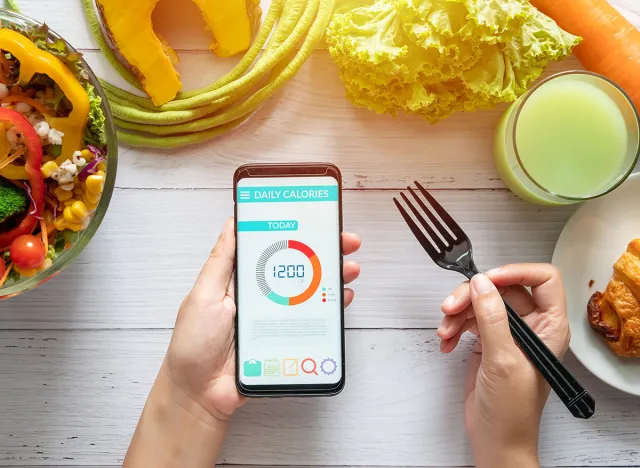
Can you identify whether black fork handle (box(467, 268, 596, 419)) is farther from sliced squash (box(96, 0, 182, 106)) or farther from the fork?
sliced squash (box(96, 0, 182, 106))

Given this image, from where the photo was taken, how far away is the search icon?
73 centimetres

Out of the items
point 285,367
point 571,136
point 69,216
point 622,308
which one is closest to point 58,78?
point 69,216

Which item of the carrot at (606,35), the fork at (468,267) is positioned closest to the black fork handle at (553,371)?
→ the fork at (468,267)

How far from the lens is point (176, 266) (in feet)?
2.79

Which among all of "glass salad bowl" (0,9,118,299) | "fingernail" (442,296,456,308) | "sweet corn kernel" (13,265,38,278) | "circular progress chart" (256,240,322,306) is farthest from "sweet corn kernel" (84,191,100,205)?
"fingernail" (442,296,456,308)

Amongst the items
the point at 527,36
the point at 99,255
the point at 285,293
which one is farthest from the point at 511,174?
the point at 99,255

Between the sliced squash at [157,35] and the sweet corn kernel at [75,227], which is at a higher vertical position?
the sliced squash at [157,35]

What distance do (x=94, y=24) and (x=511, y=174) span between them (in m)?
0.63

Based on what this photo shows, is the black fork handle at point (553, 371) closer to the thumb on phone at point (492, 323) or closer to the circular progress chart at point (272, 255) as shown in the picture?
the thumb on phone at point (492, 323)

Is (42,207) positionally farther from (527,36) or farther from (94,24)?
(527,36)

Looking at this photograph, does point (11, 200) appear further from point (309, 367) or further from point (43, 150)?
point (309, 367)

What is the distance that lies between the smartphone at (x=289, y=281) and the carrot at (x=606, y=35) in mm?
431

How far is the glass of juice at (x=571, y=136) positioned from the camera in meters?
0.77

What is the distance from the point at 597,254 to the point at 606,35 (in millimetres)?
318
